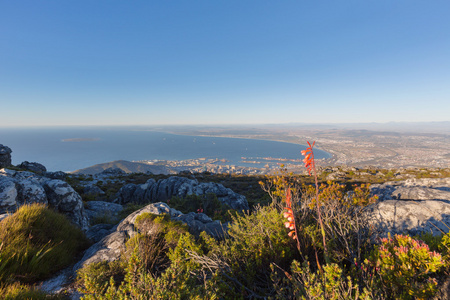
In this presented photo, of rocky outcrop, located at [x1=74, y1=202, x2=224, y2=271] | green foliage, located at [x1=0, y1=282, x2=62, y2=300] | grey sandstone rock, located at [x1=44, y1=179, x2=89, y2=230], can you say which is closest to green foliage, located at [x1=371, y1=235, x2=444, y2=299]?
rocky outcrop, located at [x1=74, y1=202, x2=224, y2=271]

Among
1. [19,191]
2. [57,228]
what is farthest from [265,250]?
[19,191]

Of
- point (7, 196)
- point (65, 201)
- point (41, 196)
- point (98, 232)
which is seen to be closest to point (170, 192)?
point (65, 201)

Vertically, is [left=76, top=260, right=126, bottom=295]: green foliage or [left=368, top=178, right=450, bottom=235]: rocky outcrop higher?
[left=368, top=178, right=450, bottom=235]: rocky outcrop

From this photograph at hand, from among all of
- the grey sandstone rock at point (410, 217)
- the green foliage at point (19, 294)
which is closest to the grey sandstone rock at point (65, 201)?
the green foliage at point (19, 294)

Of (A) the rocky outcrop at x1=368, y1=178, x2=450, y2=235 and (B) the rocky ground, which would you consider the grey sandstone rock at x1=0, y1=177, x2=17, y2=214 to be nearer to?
(B) the rocky ground

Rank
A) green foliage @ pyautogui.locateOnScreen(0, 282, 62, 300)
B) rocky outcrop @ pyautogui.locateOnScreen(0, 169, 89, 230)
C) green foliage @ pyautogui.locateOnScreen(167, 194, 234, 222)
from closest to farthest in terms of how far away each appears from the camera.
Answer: green foliage @ pyautogui.locateOnScreen(0, 282, 62, 300)
rocky outcrop @ pyautogui.locateOnScreen(0, 169, 89, 230)
green foliage @ pyautogui.locateOnScreen(167, 194, 234, 222)

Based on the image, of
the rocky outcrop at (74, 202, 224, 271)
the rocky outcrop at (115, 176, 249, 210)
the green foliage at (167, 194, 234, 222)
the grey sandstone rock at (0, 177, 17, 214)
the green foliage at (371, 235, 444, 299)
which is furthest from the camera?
the rocky outcrop at (115, 176, 249, 210)

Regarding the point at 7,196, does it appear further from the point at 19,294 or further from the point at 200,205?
the point at 200,205
